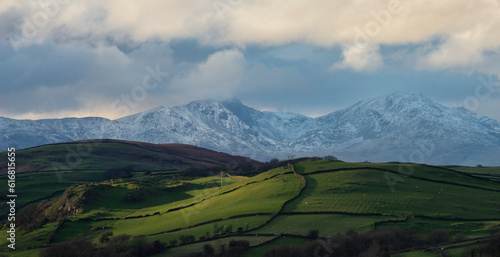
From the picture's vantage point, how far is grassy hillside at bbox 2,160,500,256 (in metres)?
74.8

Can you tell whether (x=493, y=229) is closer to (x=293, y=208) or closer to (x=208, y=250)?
(x=293, y=208)

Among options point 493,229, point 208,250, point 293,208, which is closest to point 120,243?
point 208,250

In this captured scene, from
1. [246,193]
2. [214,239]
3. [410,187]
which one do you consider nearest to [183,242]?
[214,239]

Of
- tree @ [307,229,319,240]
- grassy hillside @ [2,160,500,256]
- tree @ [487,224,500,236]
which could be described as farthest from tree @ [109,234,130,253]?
tree @ [487,224,500,236]

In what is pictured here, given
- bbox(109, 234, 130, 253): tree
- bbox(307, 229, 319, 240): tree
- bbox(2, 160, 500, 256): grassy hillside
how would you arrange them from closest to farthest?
bbox(307, 229, 319, 240): tree → bbox(109, 234, 130, 253): tree → bbox(2, 160, 500, 256): grassy hillside

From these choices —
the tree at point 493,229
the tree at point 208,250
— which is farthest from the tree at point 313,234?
the tree at point 493,229

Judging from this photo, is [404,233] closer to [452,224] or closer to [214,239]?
[452,224]

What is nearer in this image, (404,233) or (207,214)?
(404,233)

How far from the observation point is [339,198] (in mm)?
92375

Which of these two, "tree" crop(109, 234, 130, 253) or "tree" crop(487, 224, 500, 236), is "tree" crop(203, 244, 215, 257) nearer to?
"tree" crop(109, 234, 130, 253)

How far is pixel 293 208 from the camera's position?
294ft

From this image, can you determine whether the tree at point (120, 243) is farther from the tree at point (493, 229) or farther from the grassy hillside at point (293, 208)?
the tree at point (493, 229)

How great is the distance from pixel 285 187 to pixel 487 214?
4026cm

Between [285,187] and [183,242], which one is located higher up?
[285,187]
